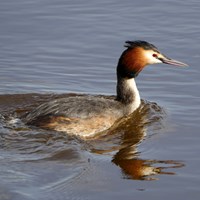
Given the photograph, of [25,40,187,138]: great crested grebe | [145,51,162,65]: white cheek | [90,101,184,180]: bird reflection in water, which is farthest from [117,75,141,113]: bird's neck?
[145,51,162,65]: white cheek

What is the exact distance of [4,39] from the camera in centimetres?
1275

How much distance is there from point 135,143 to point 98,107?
86cm

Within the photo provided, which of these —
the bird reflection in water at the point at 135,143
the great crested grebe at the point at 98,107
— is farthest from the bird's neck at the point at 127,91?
the bird reflection in water at the point at 135,143

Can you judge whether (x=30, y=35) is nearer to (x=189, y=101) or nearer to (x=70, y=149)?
(x=189, y=101)

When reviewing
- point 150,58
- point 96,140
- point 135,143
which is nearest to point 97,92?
point 150,58

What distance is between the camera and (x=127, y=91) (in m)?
10.2

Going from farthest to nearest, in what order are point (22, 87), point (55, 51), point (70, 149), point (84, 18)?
point (84, 18)
point (55, 51)
point (22, 87)
point (70, 149)

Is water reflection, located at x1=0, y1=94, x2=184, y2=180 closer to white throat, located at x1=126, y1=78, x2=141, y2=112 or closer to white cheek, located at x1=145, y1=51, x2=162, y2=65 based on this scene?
white throat, located at x1=126, y1=78, x2=141, y2=112

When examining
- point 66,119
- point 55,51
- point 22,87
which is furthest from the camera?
point 55,51

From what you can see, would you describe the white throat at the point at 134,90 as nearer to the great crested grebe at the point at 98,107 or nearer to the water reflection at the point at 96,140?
the great crested grebe at the point at 98,107

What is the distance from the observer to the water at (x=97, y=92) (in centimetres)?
759

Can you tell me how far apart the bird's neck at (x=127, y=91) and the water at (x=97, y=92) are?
0.24m

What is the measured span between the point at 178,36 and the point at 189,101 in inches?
104

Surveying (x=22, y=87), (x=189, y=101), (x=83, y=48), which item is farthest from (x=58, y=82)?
(x=189, y=101)
